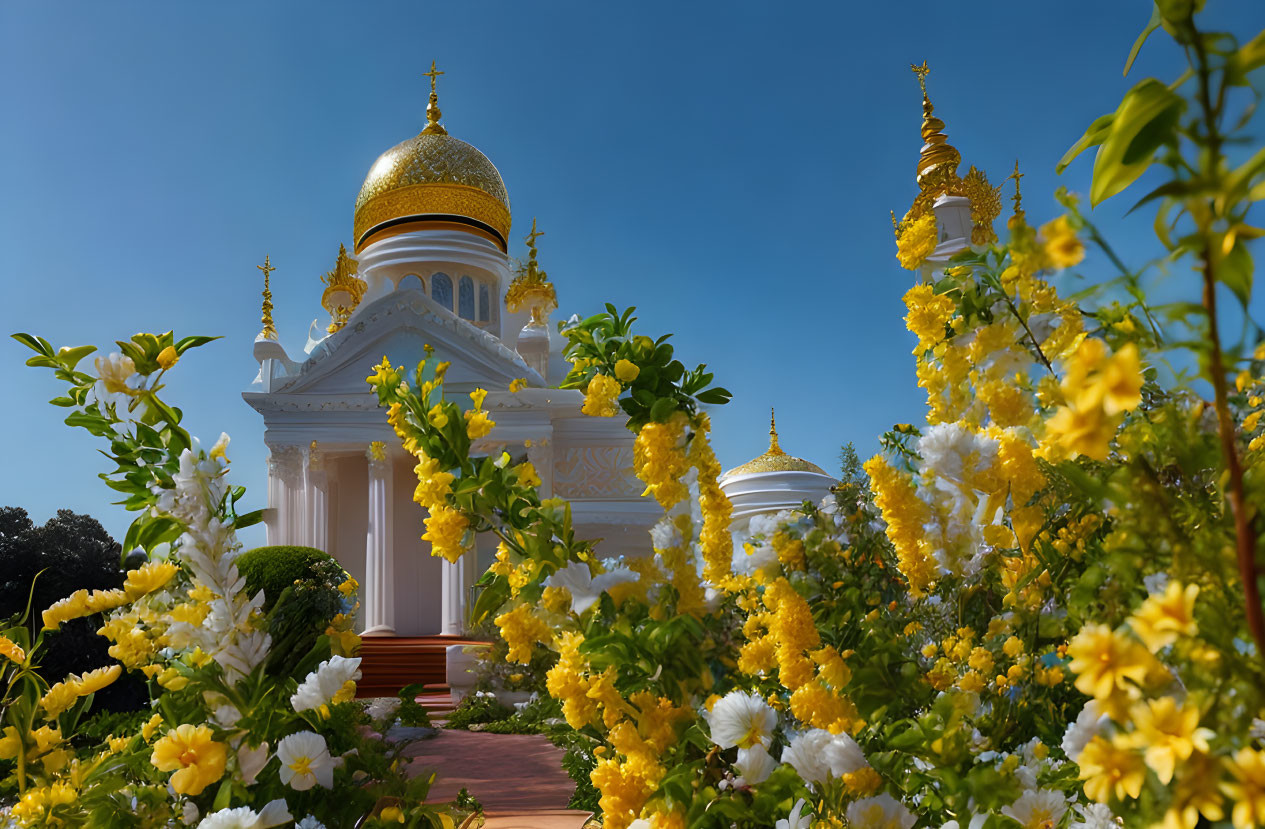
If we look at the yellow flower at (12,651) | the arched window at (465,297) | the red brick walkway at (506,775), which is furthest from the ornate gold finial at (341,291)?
the yellow flower at (12,651)

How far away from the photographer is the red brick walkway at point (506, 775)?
17.0 feet

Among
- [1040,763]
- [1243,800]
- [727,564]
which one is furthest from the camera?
[727,564]

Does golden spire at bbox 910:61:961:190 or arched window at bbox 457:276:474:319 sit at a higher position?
arched window at bbox 457:276:474:319

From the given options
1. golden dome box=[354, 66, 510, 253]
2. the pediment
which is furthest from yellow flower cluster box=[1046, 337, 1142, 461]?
golden dome box=[354, 66, 510, 253]

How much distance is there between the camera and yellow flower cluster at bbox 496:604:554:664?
1785 mm

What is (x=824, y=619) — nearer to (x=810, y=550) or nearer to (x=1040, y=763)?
(x=810, y=550)

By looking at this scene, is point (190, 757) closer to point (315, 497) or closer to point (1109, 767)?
point (1109, 767)

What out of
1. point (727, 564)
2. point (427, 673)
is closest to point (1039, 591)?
point (727, 564)

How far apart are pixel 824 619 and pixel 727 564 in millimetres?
257

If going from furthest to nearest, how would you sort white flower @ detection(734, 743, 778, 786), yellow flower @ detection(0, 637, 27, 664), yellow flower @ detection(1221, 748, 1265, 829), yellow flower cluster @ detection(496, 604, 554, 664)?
yellow flower @ detection(0, 637, 27, 664) < yellow flower cluster @ detection(496, 604, 554, 664) < white flower @ detection(734, 743, 778, 786) < yellow flower @ detection(1221, 748, 1265, 829)

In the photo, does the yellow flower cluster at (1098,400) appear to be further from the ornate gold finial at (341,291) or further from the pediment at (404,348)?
the ornate gold finial at (341,291)

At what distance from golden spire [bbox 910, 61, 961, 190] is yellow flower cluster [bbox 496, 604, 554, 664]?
8.31m

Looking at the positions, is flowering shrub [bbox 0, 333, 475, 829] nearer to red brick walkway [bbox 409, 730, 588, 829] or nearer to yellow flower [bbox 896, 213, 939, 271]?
yellow flower [bbox 896, 213, 939, 271]

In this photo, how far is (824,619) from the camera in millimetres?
1706
